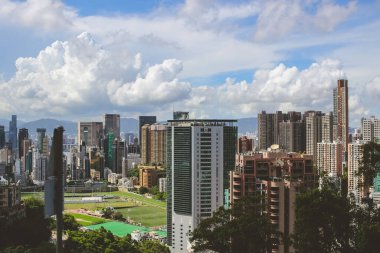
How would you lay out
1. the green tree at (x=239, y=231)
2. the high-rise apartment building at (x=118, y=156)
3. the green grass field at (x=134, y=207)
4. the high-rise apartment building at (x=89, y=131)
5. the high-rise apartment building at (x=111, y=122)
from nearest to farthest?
the green tree at (x=239, y=231), the green grass field at (x=134, y=207), the high-rise apartment building at (x=118, y=156), the high-rise apartment building at (x=89, y=131), the high-rise apartment building at (x=111, y=122)

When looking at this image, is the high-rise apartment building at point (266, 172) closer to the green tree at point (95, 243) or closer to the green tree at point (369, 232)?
the green tree at point (95, 243)

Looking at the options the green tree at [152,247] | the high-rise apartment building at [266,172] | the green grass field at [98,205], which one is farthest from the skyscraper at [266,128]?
the high-rise apartment building at [266,172]

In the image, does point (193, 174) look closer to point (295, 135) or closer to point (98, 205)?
point (98, 205)

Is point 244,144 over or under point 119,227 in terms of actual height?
over

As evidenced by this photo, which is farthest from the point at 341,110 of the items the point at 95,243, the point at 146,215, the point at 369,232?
the point at 369,232

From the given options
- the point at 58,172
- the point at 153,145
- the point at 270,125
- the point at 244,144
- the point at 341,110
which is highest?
the point at 341,110

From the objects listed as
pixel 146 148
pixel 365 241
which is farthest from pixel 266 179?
pixel 146 148
